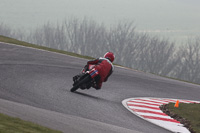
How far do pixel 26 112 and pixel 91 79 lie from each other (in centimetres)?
463

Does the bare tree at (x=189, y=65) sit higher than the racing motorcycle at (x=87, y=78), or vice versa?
the racing motorcycle at (x=87, y=78)

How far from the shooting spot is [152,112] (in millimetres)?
10703

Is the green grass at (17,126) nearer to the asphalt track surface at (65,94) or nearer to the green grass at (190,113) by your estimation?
the asphalt track surface at (65,94)

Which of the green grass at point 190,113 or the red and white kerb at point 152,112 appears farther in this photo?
the green grass at point 190,113

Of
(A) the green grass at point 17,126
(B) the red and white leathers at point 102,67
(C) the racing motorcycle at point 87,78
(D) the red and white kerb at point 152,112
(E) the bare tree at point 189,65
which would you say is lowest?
(E) the bare tree at point 189,65

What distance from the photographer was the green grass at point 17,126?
4.72 meters

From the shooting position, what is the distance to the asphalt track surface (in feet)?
21.6

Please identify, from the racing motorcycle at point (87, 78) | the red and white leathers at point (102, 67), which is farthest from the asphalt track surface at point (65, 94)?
the red and white leathers at point (102, 67)

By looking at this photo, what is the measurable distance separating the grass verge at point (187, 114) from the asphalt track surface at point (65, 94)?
1130 mm

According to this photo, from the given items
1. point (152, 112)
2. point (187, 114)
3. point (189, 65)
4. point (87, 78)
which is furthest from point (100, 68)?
point (189, 65)

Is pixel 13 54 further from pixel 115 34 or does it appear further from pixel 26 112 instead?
pixel 115 34

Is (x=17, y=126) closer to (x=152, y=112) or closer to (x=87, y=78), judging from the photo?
(x=87, y=78)

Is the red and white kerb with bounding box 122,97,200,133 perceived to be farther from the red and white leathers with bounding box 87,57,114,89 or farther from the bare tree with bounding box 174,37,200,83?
the bare tree with bounding box 174,37,200,83

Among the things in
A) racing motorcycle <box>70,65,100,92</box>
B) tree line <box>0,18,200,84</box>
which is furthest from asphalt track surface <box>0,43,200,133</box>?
tree line <box>0,18,200,84</box>
